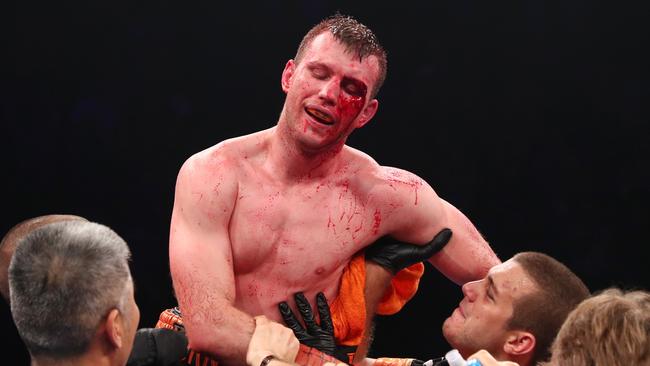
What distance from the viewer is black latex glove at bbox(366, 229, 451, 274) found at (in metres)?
2.33

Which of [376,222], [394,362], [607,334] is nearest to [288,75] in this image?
[376,222]

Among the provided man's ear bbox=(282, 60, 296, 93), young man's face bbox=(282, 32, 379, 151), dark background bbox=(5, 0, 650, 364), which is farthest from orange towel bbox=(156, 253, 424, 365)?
dark background bbox=(5, 0, 650, 364)

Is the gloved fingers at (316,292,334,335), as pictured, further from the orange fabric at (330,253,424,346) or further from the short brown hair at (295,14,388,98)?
the short brown hair at (295,14,388,98)

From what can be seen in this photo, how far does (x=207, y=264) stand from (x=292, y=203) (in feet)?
0.88

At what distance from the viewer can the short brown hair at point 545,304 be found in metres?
2.08

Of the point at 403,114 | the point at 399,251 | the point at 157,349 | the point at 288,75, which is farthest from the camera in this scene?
the point at 403,114

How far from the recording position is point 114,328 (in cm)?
147

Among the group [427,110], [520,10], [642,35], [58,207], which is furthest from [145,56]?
[642,35]

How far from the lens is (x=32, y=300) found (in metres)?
1.43

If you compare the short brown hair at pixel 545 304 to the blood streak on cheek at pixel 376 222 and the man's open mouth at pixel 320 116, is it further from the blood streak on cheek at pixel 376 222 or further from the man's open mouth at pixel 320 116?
the man's open mouth at pixel 320 116

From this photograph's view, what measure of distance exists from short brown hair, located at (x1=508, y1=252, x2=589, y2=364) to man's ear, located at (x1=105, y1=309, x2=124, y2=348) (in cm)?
96

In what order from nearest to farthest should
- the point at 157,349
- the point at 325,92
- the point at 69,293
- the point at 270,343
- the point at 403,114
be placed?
the point at 69,293, the point at 157,349, the point at 270,343, the point at 325,92, the point at 403,114

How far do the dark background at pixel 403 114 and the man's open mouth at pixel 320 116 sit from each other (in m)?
1.13

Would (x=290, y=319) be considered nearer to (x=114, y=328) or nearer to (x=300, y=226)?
(x=300, y=226)
